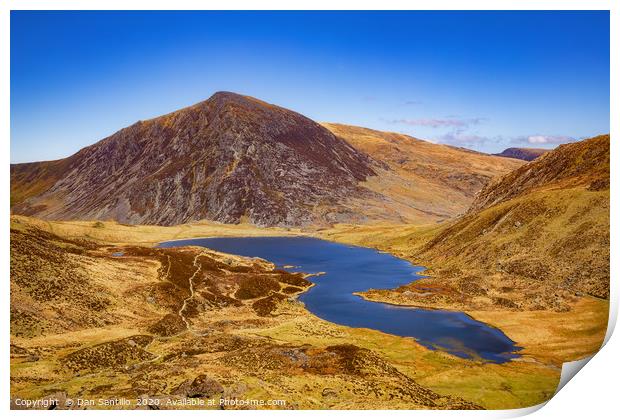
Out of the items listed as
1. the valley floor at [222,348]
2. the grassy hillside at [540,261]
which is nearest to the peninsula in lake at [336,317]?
the valley floor at [222,348]

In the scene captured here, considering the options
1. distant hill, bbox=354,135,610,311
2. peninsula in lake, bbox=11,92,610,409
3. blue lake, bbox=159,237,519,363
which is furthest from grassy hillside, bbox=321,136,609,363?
blue lake, bbox=159,237,519,363

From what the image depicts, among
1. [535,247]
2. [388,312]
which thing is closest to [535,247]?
[535,247]

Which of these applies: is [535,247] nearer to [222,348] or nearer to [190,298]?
[190,298]

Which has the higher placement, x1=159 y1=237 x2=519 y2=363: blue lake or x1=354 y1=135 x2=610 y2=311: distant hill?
x1=354 y1=135 x2=610 y2=311: distant hill

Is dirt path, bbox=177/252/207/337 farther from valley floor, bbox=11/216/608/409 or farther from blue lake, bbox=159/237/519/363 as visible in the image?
blue lake, bbox=159/237/519/363
